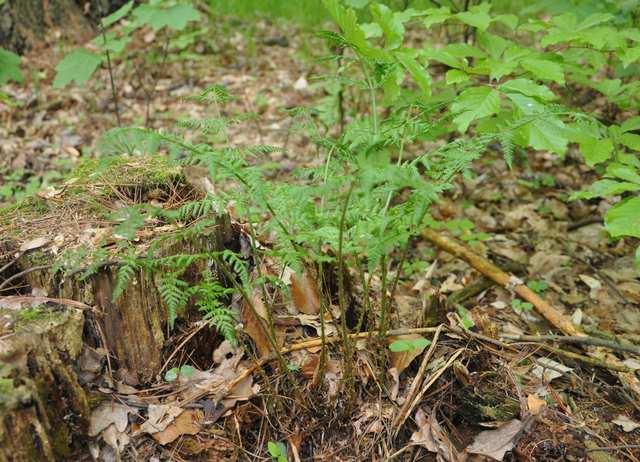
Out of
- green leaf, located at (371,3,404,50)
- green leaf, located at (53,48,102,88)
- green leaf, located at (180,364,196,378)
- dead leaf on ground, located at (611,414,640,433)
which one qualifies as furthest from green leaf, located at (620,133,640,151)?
green leaf, located at (53,48,102,88)

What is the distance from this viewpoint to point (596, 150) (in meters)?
2.54

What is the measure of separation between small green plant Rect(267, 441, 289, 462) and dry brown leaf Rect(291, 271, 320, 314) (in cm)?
61

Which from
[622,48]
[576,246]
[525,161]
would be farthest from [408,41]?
[622,48]

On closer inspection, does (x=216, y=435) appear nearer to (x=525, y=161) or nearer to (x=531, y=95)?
(x=531, y=95)

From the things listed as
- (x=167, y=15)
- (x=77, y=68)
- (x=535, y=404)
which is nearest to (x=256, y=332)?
(x=535, y=404)

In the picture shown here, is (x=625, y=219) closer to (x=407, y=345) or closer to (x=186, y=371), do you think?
(x=407, y=345)

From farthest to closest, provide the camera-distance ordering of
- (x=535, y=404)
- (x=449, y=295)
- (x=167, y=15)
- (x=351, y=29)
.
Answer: (x=167, y=15)
(x=449, y=295)
(x=535, y=404)
(x=351, y=29)

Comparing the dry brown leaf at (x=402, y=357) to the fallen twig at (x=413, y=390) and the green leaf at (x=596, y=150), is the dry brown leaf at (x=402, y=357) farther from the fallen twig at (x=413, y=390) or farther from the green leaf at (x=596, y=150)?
the green leaf at (x=596, y=150)

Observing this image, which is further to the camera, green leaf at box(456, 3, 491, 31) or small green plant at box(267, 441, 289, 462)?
green leaf at box(456, 3, 491, 31)

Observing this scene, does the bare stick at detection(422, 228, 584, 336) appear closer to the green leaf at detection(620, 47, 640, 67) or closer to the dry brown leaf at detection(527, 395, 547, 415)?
the dry brown leaf at detection(527, 395, 547, 415)

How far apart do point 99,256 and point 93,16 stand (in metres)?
5.46

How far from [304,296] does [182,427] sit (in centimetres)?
77

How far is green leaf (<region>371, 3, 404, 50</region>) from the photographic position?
1.90m

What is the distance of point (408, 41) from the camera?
6496 mm
